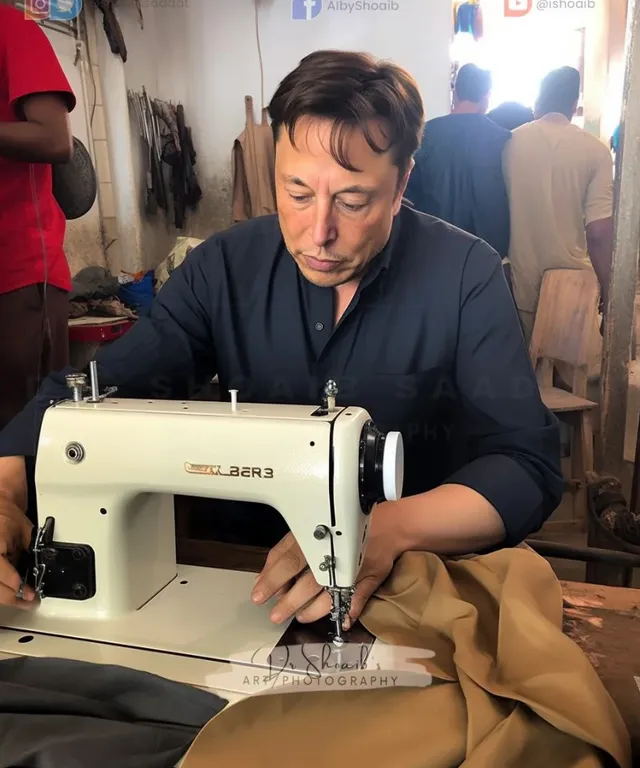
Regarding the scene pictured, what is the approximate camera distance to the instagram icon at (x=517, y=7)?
196 cm

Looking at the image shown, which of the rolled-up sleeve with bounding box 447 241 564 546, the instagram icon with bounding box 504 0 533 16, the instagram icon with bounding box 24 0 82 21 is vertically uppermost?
the instagram icon with bounding box 24 0 82 21

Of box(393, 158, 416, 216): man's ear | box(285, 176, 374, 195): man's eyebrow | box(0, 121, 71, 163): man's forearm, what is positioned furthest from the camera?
box(0, 121, 71, 163): man's forearm

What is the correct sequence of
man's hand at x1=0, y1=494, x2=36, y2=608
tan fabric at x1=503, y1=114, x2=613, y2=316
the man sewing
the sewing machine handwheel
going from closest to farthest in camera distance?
the sewing machine handwheel < man's hand at x1=0, y1=494, x2=36, y2=608 < the man sewing < tan fabric at x1=503, y1=114, x2=613, y2=316

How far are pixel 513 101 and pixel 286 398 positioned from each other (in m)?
1.23

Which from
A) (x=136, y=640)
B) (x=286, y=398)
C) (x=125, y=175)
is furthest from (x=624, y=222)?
(x=136, y=640)

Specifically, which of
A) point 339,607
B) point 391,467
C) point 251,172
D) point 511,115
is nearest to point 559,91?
point 511,115

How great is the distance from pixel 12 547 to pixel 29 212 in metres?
1.00

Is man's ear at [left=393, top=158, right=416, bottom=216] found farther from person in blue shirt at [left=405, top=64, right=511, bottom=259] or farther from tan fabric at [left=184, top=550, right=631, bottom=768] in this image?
tan fabric at [left=184, top=550, right=631, bottom=768]

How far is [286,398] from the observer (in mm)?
1320

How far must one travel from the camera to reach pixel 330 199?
1.13m

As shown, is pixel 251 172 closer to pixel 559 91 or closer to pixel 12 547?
pixel 559 91

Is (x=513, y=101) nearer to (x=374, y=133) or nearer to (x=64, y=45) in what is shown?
(x=374, y=133)

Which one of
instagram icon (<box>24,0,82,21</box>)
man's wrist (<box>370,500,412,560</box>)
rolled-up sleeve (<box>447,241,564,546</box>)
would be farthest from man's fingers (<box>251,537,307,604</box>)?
instagram icon (<box>24,0,82,21</box>)

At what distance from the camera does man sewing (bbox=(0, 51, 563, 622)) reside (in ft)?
3.35
